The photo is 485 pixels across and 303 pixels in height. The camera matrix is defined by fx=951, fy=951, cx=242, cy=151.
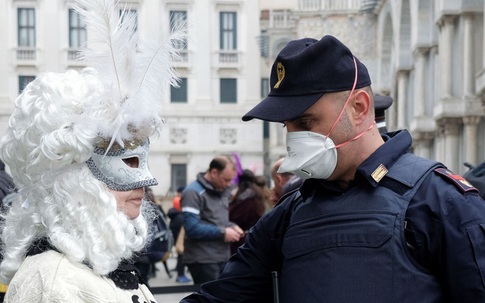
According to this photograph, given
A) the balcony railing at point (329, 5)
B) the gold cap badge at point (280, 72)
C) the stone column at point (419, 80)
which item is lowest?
the gold cap badge at point (280, 72)

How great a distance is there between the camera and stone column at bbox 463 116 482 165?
760 inches

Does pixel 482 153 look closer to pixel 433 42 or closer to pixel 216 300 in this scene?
pixel 433 42

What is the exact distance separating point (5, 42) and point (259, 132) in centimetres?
1390

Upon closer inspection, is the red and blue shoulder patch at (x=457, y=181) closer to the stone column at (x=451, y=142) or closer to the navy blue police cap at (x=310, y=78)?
the navy blue police cap at (x=310, y=78)

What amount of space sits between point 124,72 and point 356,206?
1070 millimetres

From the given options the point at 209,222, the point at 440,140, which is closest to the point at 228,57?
the point at 440,140

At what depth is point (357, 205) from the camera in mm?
3373

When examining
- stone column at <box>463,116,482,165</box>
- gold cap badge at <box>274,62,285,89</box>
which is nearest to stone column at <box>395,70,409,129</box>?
stone column at <box>463,116,482,165</box>

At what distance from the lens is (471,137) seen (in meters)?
19.7

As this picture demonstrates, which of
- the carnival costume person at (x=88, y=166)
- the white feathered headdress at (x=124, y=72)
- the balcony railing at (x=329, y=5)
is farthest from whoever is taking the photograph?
the balcony railing at (x=329, y=5)

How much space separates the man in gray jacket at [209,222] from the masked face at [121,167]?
21.6 ft

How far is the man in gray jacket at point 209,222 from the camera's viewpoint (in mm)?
10414

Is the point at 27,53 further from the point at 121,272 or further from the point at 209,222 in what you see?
the point at 121,272

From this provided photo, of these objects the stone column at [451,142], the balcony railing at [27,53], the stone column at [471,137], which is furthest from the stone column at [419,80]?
the balcony railing at [27,53]
